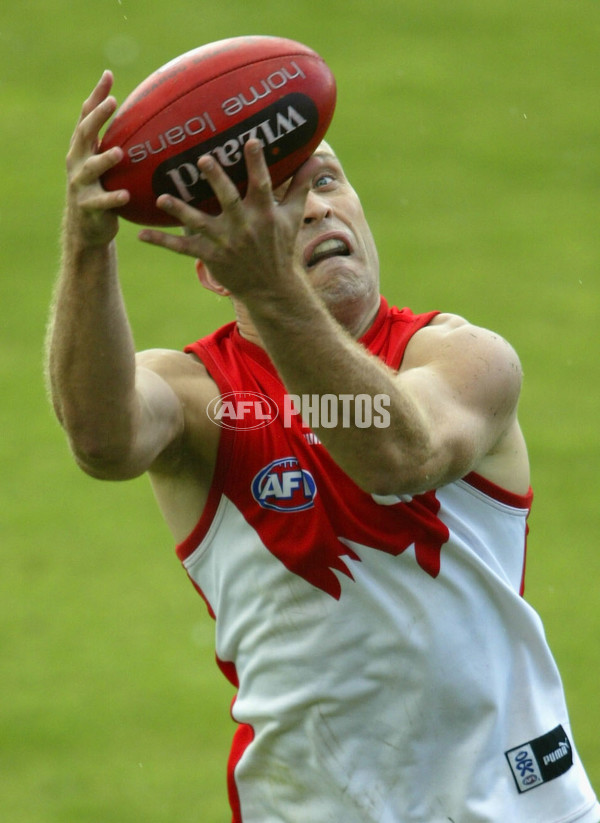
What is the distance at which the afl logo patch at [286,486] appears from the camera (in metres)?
2.90

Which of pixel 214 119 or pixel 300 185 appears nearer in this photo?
pixel 300 185

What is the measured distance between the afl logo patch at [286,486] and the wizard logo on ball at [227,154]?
2.26 feet

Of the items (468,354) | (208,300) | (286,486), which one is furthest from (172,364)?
(208,300)

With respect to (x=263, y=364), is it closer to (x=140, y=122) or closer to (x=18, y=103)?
(x=140, y=122)

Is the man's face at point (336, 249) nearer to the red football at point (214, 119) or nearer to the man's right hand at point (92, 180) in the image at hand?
the red football at point (214, 119)

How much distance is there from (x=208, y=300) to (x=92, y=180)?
661 cm

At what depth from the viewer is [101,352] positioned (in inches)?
103

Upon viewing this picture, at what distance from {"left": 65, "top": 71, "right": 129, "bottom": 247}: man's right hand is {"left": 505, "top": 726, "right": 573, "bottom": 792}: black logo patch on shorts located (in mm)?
1482

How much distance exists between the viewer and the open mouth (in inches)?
122

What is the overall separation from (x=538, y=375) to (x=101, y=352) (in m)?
5.84

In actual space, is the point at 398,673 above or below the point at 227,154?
below

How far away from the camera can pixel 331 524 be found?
9.50 ft

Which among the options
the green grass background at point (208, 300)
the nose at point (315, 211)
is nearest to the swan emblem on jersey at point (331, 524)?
the nose at point (315, 211)

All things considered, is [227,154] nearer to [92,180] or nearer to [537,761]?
[92,180]
